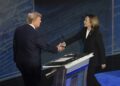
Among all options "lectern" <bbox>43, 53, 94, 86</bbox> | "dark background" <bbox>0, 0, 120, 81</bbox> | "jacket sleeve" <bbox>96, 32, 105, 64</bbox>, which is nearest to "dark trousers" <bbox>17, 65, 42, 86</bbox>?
"dark background" <bbox>0, 0, 120, 81</bbox>

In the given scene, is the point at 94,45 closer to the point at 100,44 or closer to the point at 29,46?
the point at 100,44

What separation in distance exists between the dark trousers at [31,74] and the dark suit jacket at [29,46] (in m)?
0.09

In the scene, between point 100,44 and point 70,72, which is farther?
point 100,44

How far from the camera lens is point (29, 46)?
5781mm

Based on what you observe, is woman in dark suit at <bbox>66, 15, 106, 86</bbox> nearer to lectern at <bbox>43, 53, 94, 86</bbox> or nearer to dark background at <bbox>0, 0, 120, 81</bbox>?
dark background at <bbox>0, 0, 120, 81</bbox>

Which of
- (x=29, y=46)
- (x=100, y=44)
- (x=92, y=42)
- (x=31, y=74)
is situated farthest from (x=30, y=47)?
→ (x=100, y=44)

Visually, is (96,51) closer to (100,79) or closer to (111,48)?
(100,79)

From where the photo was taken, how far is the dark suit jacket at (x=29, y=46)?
5758 mm

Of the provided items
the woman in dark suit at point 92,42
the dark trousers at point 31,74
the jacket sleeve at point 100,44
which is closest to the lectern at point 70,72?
the dark trousers at point 31,74

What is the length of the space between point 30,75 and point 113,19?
389 centimetres

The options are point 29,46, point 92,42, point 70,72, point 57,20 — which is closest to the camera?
point 70,72

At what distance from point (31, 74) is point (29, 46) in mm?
523

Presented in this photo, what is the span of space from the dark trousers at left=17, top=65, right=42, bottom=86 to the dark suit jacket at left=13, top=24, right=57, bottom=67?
88 millimetres

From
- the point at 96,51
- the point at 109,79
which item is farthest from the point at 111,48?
the point at 96,51
